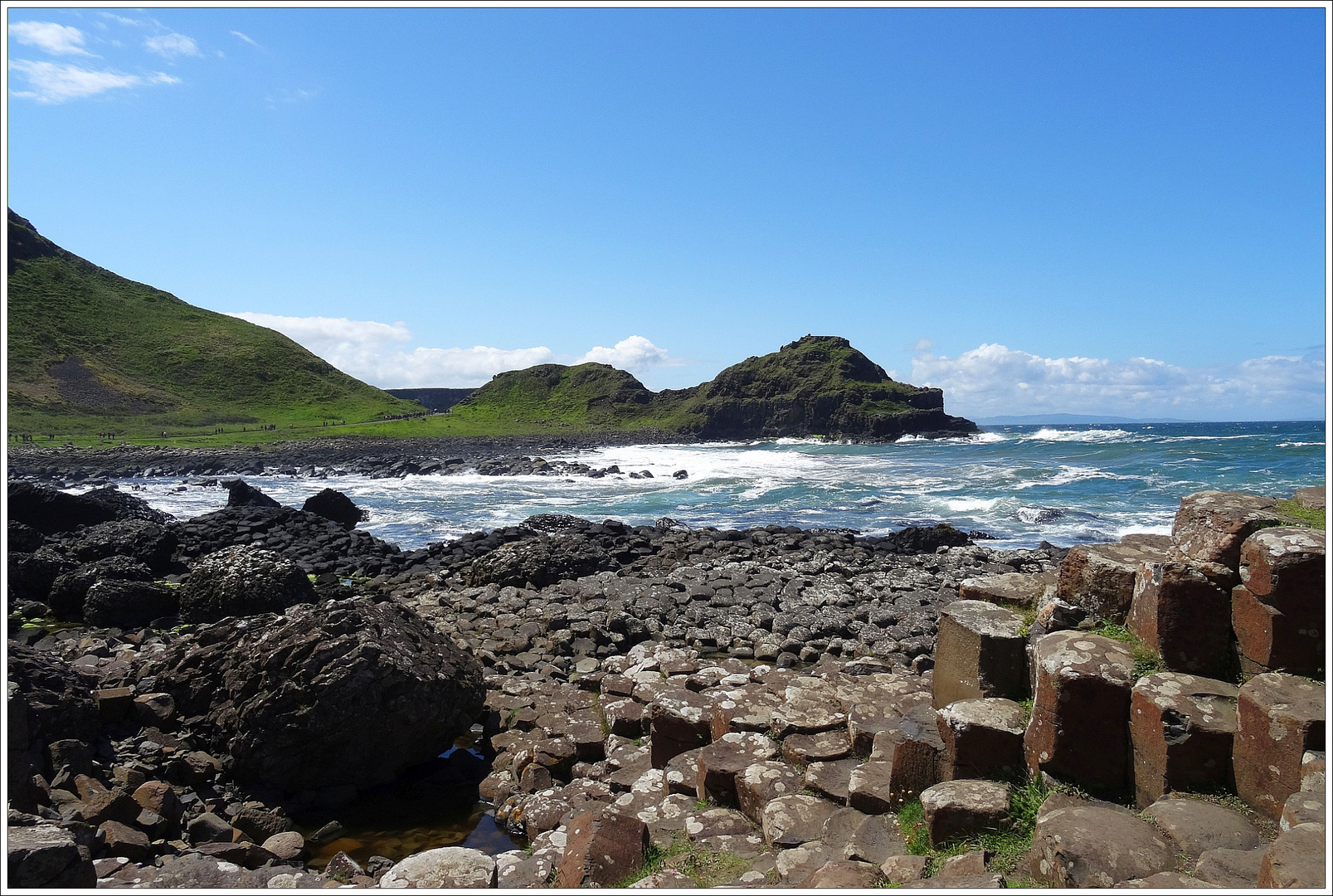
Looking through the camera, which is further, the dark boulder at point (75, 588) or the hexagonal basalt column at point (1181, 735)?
the dark boulder at point (75, 588)

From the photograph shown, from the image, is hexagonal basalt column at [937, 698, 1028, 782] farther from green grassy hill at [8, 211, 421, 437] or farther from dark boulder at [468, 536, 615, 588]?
green grassy hill at [8, 211, 421, 437]

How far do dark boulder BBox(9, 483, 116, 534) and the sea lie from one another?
8159mm

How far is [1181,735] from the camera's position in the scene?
4254 mm

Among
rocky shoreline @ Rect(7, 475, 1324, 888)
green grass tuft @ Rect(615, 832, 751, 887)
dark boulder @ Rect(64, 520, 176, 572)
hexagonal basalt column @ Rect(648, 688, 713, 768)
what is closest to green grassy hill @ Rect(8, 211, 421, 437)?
dark boulder @ Rect(64, 520, 176, 572)

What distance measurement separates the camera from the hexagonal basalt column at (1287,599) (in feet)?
13.8

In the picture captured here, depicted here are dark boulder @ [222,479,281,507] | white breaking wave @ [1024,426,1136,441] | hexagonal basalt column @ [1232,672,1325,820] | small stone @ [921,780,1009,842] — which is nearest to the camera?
hexagonal basalt column @ [1232,672,1325,820]

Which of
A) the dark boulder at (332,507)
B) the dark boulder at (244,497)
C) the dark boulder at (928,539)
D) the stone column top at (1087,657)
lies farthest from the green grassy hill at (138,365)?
the stone column top at (1087,657)

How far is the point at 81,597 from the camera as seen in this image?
13258 mm

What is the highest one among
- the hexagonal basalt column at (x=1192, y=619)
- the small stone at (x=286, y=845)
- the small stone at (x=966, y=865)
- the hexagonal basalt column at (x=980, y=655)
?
the hexagonal basalt column at (x=1192, y=619)

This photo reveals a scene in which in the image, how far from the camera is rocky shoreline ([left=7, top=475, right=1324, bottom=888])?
13.9 feet

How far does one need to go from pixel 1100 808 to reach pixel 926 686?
3.41m

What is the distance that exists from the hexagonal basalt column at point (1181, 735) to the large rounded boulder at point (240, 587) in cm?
1224

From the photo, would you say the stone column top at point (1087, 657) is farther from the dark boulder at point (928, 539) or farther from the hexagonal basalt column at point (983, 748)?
the dark boulder at point (928, 539)

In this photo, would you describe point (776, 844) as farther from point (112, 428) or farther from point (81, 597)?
point (112, 428)
